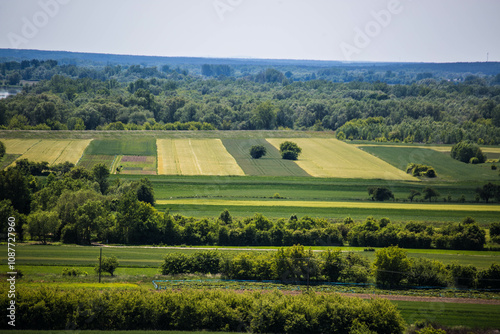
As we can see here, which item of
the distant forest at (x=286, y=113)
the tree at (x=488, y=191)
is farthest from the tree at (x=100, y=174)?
the tree at (x=488, y=191)

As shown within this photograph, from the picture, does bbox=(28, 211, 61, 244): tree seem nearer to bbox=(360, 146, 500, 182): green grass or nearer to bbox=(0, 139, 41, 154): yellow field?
bbox=(0, 139, 41, 154): yellow field

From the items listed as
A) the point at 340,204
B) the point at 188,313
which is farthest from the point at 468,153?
the point at 188,313

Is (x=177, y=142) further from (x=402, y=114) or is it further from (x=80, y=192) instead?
(x=402, y=114)

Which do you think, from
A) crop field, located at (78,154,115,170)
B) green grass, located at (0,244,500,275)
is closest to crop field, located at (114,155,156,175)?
crop field, located at (78,154,115,170)

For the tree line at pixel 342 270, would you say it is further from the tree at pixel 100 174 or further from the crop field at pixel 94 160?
the crop field at pixel 94 160

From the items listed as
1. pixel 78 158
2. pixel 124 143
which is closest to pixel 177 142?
pixel 124 143

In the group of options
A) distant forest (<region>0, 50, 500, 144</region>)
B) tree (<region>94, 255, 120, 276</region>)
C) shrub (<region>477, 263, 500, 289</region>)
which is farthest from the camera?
distant forest (<region>0, 50, 500, 144</region>)

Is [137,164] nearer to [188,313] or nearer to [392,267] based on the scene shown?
[392,267]
